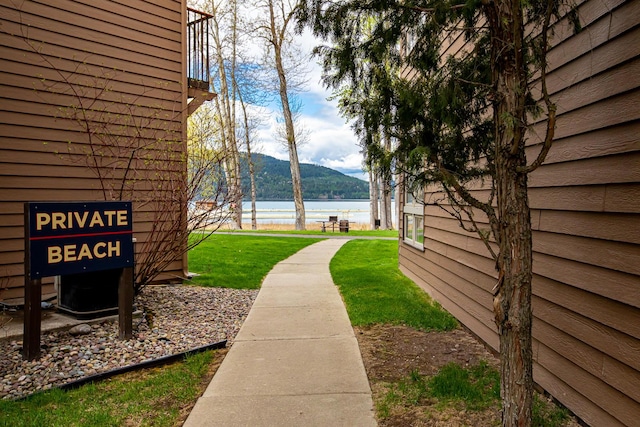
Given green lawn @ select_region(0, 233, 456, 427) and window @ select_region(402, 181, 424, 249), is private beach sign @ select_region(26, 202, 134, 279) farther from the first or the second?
window @ select_region(402, 181, 424, 249)

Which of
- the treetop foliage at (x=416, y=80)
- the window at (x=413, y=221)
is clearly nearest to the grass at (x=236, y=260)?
the window at (x=413, y=221)

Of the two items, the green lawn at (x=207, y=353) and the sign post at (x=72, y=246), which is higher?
the sign post at (x=72, y=246)

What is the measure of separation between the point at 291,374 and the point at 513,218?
89.8 inches

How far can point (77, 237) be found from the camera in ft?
14.0

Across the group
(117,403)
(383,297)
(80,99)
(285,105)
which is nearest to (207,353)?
(117,403)

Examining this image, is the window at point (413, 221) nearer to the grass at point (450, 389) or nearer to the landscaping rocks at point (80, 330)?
the grass at point (450, 389)

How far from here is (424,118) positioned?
9.77ft

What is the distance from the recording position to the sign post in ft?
12.9

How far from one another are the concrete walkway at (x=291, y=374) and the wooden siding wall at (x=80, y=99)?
286 cm

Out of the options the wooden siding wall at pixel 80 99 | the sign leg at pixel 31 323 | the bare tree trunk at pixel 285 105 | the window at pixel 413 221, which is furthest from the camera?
the bare tree trunk at pixel 285 105

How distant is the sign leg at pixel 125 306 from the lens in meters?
4.58

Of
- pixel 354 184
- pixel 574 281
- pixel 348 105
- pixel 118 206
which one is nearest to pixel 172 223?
pixel 118 206

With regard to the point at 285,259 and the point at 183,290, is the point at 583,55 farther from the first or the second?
the point at 285,259

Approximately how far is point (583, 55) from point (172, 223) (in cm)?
542
